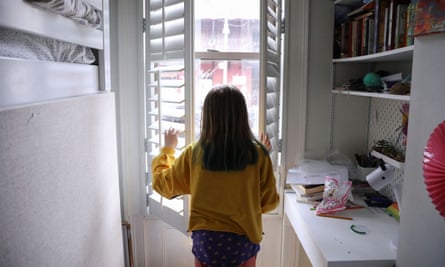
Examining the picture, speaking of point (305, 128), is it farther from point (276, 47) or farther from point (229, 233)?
point (229, 233)

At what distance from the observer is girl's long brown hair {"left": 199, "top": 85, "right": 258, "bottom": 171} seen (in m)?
1.28

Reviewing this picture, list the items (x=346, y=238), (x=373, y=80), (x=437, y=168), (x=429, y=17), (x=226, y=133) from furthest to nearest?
(x=373, y=80) → (x=346, y=238) → (x=226, y=133) → (x=429, y=17) → (x=437, y=168)

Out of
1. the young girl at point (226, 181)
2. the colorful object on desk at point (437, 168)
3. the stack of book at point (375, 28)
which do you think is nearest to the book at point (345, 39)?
the stack of book at point (375, 28)

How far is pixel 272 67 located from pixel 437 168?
3.59ft

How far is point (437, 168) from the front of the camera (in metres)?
0.74

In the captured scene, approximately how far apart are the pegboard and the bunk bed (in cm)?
137

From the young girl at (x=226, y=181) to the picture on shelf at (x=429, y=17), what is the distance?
62cm

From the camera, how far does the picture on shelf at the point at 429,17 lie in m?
0.82

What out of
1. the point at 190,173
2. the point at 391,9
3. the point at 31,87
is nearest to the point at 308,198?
the point at 190,173

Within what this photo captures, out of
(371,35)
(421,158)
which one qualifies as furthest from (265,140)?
(421,158)

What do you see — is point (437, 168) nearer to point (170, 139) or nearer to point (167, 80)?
point (170, 139)

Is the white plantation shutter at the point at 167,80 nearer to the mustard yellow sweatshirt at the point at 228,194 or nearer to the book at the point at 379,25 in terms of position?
the mustard yellow sweatshirt at the point at 228,194

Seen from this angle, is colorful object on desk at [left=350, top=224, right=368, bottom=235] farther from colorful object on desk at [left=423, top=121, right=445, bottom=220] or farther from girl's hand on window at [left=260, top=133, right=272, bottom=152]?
colorful object on desk at [left=423, top=121, right=445, bottom=220]

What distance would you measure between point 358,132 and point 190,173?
1152mm
